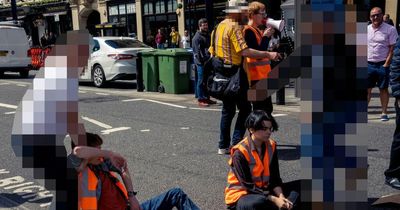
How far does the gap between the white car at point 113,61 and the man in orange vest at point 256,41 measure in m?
8.48

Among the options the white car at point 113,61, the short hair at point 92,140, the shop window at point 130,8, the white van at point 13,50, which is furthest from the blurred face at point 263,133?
the shop window at point 130,8

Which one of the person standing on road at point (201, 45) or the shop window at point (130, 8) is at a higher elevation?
the shop window at point (130, 8)

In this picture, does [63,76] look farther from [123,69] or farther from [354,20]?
[123,69]

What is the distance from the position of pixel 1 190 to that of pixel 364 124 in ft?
12.7

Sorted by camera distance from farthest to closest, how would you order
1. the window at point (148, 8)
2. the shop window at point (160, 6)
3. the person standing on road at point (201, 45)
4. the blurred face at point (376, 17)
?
the window at point (148, 8), the shop window at point (160, 6), the person standing on road at point (201, 45), the blurred face at point (376, 17)

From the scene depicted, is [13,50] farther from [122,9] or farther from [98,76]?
[122,9]

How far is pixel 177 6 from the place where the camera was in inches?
1098

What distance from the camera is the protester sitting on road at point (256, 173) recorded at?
3.48 m

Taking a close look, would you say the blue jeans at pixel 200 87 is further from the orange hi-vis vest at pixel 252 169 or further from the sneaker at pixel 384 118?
the orange hi-vis vest at pixel 252 169

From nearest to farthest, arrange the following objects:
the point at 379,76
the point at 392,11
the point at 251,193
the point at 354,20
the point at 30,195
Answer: the point at 354,20 < the point at 251,193 < the point at 30,195 < the point at 379,76 < the point at 392,11

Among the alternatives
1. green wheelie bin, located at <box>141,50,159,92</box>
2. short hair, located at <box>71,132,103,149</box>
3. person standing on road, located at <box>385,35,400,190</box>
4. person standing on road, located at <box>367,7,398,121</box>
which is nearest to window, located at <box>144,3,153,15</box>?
green wheelie bin, located at <box>141,50,159,92</box>

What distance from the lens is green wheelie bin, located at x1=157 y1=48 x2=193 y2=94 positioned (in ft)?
38.2

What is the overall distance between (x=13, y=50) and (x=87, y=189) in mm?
16271

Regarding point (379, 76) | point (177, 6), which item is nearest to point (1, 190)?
Result: point (379, 76)
